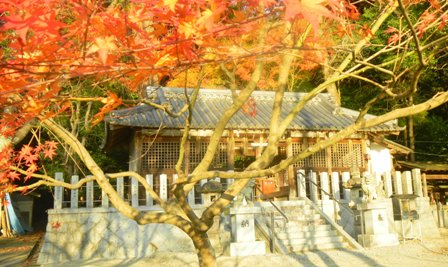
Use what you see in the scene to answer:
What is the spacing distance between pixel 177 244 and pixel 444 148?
16775 mm

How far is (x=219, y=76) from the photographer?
22.8m

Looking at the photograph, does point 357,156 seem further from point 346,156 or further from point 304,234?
point 304,234

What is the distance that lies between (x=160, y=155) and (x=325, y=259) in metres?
7.17

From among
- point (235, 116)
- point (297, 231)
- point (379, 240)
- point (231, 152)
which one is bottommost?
point (379, 240)

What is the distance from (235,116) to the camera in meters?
15.0

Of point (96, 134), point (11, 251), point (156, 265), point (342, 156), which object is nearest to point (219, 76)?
point (96, 134)

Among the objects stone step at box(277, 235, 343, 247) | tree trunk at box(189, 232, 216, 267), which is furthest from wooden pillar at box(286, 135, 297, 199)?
tree trunk at box(189, 232, 216, 267)

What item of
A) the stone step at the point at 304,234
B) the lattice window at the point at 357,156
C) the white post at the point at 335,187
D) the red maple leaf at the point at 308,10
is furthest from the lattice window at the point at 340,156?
the red maple leaf at the point at 308,10

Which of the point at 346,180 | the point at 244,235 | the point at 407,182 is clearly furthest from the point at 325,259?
the point at 407,182

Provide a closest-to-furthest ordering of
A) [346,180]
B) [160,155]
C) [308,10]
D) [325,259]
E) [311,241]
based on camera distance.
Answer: [308,10] → [325,259] → [311,241] → [346,180] → [160,155]

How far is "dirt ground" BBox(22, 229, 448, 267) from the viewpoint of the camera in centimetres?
859

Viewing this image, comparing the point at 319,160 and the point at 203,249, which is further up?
the point at 319,160

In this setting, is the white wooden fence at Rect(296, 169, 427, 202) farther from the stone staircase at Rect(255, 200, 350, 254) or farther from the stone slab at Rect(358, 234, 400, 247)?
the stone slab at Rect(358, 234, 400, 247)

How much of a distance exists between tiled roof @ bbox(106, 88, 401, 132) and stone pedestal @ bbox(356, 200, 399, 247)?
4509 mm
